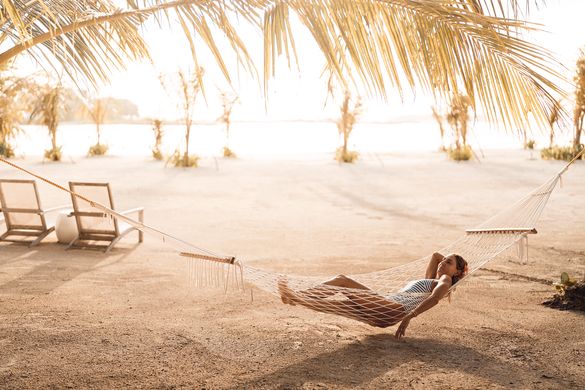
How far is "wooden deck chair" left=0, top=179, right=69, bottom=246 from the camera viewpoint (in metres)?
5.99

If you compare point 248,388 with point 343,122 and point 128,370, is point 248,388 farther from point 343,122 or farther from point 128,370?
point 343,122

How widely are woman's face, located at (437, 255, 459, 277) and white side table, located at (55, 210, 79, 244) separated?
12.0 ft

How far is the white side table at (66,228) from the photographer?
241 inches

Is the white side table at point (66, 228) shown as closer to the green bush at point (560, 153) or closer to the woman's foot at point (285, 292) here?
the woman's foot at point (285, 292)

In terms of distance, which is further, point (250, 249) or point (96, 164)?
point (96, 164)

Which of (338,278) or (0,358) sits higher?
(338,278)

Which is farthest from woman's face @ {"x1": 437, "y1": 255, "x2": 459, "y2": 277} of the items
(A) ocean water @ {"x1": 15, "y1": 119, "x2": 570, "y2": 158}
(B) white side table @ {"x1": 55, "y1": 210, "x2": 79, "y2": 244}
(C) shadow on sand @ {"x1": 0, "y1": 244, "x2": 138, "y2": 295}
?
(A) ocean water @ {"x1": 15, "y1": 119, "x2": 570, "y2": 158}

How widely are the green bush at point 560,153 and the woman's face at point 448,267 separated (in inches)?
467

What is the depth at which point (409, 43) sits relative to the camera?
290cm

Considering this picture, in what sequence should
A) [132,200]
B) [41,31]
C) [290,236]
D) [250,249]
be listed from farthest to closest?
1. [132,200]
2. [290,236]
3. [250,249]
4. [41,31]

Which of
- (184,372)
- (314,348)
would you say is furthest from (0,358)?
(314,348)

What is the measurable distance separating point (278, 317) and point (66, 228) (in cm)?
296

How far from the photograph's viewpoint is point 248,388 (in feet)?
9.46

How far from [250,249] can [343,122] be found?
881 cm
